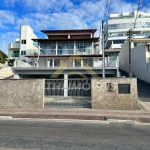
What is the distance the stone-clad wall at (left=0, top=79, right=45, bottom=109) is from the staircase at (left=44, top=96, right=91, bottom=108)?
103 centimetres

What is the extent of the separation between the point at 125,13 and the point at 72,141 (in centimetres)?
7825

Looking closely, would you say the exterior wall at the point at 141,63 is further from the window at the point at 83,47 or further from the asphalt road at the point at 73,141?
the asphalt road at the point at 73,141

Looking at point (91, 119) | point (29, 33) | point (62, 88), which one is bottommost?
point (91, 119)

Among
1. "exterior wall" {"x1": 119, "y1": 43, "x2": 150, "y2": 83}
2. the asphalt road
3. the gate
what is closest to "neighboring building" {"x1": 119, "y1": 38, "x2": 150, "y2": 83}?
"exterior wall" {"x1": 119, "y1": 43, "x2": 150, "y2": 83}

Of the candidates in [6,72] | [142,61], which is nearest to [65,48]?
[6,72]

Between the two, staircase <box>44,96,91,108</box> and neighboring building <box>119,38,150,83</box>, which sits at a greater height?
neighboring building <box>119,38,150,83</box>

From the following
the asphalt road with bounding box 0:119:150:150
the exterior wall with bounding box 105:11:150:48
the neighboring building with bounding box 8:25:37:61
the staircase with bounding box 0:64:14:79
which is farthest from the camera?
the exterior wall with bounding box 105:11:150:48

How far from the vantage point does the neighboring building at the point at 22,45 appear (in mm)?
47250

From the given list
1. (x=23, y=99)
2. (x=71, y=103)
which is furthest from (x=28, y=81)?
(x=71, y=103)

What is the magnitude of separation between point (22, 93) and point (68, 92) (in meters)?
3.98

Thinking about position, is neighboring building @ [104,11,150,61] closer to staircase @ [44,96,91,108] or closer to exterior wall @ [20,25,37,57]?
exterior wall @ [20,25,37,57]

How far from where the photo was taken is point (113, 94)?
12102 mm

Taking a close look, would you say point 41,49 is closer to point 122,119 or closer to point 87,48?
point 87,48

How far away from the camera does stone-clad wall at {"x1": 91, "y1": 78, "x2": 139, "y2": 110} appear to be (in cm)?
1196
